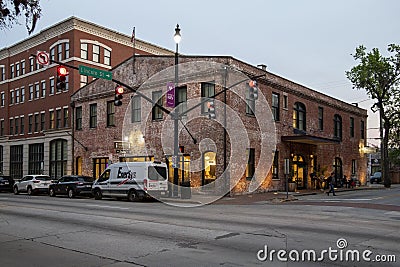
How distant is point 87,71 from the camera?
19203 mm

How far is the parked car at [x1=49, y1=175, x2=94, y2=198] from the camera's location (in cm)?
2788

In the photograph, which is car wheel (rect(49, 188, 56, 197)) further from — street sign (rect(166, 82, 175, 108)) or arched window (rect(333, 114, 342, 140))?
arched window (rect(333, 114, 342, 140))

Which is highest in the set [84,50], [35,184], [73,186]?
[84,50]

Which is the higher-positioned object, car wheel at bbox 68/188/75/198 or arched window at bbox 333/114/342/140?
arched window at bbox 333/114/342/140

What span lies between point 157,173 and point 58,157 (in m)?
19.8

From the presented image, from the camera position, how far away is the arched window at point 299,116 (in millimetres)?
34562

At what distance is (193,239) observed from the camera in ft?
33.4

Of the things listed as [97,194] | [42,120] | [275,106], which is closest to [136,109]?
[97,194]

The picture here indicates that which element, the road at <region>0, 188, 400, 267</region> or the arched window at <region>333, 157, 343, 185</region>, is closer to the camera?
the road at <region>0, 188, 400, 267</region>

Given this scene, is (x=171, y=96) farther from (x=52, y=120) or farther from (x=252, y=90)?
(x=52, y=120)

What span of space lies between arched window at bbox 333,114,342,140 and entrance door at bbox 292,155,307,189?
754 centimetres

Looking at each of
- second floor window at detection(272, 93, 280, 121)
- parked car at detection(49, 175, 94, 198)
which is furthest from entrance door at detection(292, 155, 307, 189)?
parked car at detection(49, 175, 94, 198)

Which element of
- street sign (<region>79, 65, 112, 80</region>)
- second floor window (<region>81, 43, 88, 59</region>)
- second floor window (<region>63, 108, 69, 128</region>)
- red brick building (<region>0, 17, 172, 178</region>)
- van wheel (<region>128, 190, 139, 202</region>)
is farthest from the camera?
second floor window (<region>81, 43, 88, 59</region>)

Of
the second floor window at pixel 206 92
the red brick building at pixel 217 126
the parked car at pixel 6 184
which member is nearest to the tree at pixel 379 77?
the red brick building at pixel 217 126
